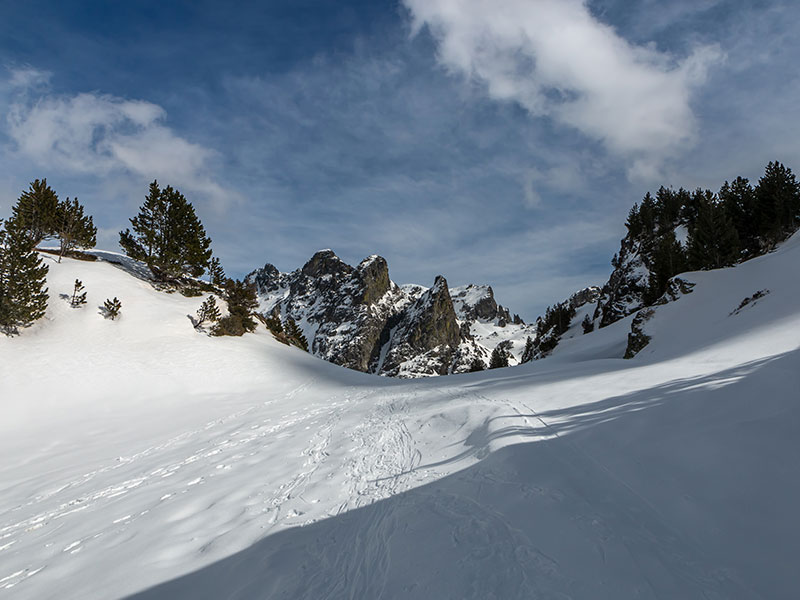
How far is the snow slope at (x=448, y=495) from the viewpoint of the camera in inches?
131

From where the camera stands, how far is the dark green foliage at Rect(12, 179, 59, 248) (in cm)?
2415

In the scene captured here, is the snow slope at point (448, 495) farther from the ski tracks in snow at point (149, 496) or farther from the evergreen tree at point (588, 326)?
the evergreen tree at point (588, 326)

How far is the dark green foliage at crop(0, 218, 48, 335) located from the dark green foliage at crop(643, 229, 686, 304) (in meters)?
46.0

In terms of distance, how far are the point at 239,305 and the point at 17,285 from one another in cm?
1450

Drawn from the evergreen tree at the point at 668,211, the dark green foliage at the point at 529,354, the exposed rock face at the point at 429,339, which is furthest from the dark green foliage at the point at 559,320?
the exposed rock face at the point at 429,339

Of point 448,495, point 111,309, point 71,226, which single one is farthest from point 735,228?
point 71,226

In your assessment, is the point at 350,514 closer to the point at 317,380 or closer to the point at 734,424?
the point at 734,424

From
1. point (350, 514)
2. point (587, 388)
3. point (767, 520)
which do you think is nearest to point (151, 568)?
point (350, 514)

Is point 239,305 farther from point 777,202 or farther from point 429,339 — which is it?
point 429,339

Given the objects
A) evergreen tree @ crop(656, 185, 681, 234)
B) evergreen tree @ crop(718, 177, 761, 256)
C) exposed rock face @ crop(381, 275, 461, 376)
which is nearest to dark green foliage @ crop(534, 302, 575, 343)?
evergreen tree @ crop(656, 185, 681, 234)

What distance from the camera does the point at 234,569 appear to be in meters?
3.84

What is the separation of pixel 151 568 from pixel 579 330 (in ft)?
185

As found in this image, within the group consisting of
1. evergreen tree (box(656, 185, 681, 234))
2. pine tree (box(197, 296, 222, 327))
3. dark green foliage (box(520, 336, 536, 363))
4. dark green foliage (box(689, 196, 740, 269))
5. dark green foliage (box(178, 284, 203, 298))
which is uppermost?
evergreen tree (box(656, 185, 681, 234))

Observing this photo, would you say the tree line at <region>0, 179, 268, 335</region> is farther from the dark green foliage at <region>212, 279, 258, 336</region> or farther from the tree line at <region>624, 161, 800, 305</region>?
the tree line at <region>624, 161, 800, 305</region>
